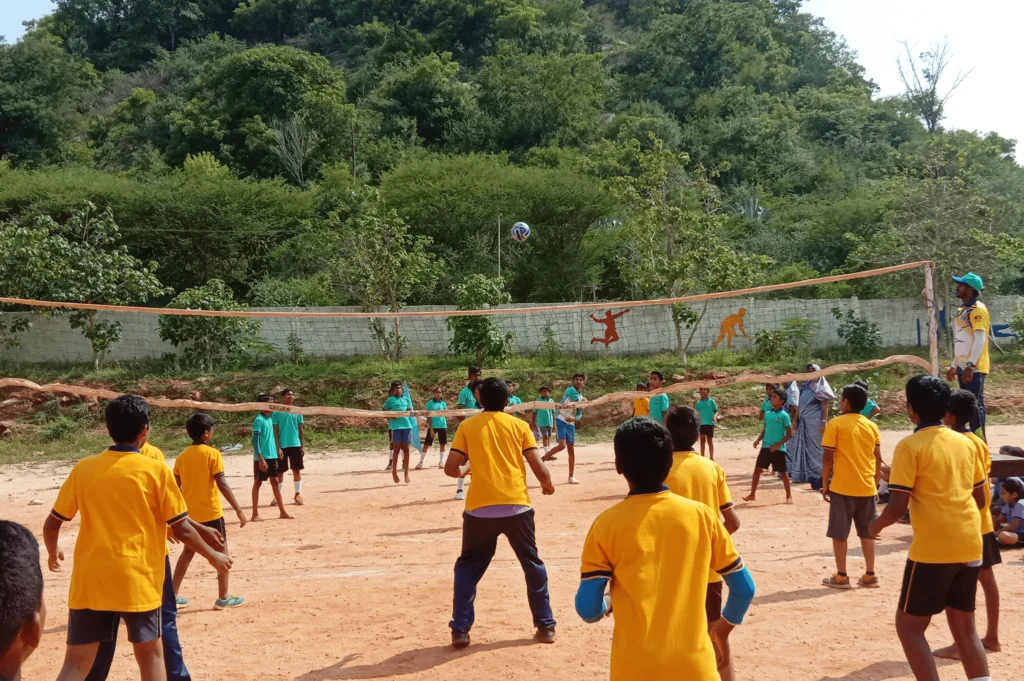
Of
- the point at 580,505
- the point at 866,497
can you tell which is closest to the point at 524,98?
the point at 580,505

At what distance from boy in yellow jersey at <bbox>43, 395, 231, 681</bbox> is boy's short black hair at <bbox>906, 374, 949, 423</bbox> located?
12.8 ft

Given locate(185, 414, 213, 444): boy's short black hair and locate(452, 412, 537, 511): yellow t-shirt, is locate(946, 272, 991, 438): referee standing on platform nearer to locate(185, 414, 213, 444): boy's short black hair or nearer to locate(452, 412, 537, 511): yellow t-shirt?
locate(452, 412, 537, 511): yellow t-shirt

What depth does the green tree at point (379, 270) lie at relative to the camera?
2406 cm

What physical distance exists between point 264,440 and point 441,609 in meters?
5.13

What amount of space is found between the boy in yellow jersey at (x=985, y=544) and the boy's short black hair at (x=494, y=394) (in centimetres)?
279

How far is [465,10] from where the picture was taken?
213 ft

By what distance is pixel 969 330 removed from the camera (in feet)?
25.6

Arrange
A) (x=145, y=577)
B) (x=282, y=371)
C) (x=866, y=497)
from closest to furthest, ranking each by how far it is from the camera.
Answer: (x=145, y=577)
(x=866, y=497)
(x=282, y=371)

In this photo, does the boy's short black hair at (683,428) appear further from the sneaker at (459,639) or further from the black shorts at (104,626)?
the black shorts at (104,626)

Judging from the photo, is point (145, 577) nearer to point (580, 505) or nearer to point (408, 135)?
point (580, 505)

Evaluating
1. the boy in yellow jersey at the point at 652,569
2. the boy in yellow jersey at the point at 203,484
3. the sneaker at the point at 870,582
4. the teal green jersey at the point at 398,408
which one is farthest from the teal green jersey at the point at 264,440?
the boy in yellow jersey at the point at 652,569

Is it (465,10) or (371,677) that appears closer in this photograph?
(371,677)

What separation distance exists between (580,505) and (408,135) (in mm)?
40943

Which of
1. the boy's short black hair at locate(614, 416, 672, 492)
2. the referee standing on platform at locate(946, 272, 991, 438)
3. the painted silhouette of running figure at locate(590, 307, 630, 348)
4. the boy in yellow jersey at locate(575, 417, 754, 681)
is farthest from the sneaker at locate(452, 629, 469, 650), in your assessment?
the painted silhouette of running figure at locate(590, 307, 630, 348)
